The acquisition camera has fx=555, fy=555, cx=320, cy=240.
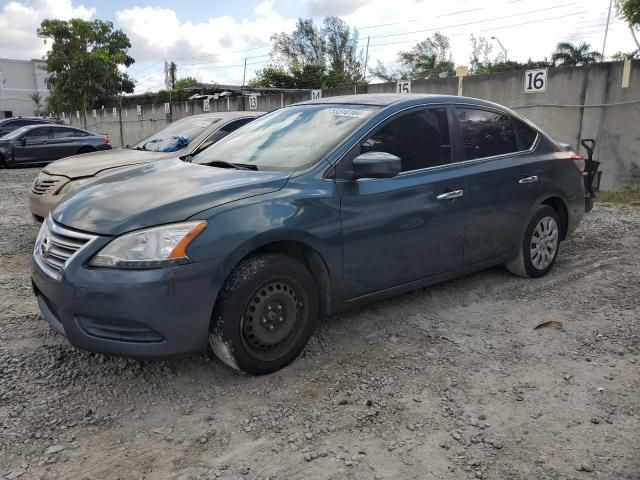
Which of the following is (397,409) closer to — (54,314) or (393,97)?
(54,314)

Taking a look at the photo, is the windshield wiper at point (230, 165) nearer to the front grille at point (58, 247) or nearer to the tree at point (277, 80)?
the front grille at point (58, 247)

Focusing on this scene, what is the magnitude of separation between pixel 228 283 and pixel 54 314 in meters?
1.02

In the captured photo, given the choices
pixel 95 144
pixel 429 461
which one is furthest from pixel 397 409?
pixel 95 144

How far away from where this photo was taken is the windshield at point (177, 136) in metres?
7.28

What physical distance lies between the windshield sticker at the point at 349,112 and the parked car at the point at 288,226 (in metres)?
0.02

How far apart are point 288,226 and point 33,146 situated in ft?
50.2

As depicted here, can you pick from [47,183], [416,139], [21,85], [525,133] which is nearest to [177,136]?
[47,183]

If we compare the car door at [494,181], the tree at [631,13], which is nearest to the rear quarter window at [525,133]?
the car door at [494,181]

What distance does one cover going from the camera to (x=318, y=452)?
8.59ft

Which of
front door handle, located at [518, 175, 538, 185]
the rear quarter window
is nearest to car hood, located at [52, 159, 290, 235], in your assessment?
front door handle, located at [518, 175, 538, 185]

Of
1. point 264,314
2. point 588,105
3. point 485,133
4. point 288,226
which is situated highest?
point 588,105

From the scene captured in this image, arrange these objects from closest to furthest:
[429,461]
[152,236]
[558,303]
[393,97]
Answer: [429,461]
[152,236]
[393,97]
[558,303]

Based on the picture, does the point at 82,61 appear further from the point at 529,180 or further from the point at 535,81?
the point at 529,180

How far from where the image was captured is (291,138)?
393 centimetres
